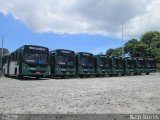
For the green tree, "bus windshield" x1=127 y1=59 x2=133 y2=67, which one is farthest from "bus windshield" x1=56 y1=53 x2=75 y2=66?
the green tree

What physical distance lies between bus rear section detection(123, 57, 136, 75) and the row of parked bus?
0.14m

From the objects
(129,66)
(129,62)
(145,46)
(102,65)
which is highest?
(145,46)

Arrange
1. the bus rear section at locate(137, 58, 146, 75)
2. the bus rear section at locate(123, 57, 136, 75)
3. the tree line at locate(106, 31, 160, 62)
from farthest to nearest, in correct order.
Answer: the tree line at locate(106, 31, 160, 62) → the bus rear section at locate(137, 58, 146, 75) → the bus rear section at locate(123, 57, 136, 75)

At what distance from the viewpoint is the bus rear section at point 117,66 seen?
39750 millimetres

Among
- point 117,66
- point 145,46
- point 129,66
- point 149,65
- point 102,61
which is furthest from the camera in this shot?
point 145,46

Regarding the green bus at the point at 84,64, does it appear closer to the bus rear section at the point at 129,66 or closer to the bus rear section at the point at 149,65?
the bus rear section at the point at 129,66

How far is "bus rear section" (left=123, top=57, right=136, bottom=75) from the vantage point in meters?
43.9

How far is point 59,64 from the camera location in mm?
29266

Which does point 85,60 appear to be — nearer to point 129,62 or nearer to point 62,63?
point 62,63

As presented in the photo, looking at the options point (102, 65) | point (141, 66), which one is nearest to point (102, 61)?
point (102, 65)

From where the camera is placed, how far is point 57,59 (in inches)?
1156

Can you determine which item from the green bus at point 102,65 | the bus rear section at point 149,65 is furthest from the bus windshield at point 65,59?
the bus rear section at point 149,65

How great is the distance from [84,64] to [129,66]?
45.4 feet

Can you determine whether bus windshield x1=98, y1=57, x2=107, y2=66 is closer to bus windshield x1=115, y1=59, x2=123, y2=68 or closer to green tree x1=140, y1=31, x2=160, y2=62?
bus windshield x1=115, y1=59, x2=123, y2=68
